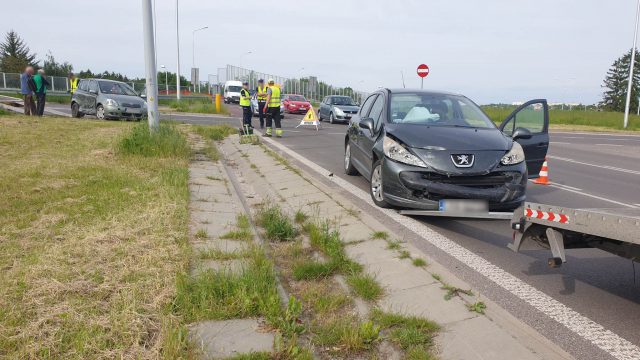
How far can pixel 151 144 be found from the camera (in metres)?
9.35

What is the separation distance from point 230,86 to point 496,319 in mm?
49438

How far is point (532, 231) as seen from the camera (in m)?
3.90

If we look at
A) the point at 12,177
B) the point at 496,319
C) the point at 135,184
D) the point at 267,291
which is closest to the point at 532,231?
the point at 496,319

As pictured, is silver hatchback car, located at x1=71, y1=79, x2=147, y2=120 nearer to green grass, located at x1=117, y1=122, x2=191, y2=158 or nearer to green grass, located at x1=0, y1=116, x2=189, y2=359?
green grass, located at x1=117, y1=122, x2=191, y2=158

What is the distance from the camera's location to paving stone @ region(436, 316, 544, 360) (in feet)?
9.43

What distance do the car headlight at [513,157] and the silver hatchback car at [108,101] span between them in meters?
14.9

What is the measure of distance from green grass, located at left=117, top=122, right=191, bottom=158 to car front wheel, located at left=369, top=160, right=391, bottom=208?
14.6 ft

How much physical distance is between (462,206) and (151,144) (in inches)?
244

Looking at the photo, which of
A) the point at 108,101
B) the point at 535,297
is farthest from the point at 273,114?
the point at 535,297

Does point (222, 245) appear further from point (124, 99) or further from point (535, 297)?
point (124, 99)

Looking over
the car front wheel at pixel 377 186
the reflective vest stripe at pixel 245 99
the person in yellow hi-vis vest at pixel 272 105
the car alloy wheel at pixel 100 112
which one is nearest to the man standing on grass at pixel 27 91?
the car alloy wheel at pixel 100 112

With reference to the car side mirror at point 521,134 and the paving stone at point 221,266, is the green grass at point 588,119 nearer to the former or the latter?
the car side mirror at point 521,134

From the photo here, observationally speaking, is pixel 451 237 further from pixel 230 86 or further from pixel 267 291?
pixel 230 86

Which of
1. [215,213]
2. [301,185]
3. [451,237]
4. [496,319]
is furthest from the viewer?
[301,185]
